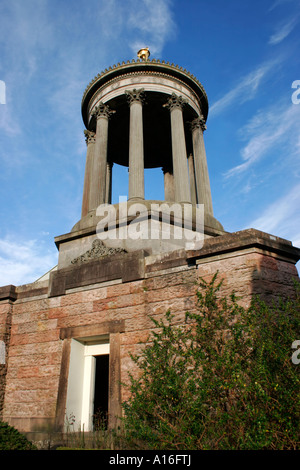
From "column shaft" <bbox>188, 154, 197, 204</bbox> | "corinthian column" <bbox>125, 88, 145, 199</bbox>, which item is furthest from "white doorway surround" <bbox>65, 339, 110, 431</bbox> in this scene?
"column shaft" <bbox>188, 154, 197, 204</bbox>

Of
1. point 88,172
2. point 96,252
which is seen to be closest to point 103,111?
point 88,172

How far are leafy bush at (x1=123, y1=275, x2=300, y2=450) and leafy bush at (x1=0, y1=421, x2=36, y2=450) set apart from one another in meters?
1.89

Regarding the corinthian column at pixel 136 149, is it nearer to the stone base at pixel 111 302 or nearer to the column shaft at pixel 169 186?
the stone base at pixel 111 302

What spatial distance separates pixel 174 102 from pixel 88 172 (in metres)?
5.25

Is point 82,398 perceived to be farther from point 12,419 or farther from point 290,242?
point 290,242

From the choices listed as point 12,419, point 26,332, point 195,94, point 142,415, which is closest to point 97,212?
point 26,332

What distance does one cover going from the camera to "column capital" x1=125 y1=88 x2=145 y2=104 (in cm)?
1644

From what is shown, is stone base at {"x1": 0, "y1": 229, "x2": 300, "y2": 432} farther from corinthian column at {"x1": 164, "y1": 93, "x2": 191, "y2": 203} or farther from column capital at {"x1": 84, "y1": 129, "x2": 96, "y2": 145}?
column capital at {"x1": 84, "y1": 129, "x2": 96, "y2": 145}

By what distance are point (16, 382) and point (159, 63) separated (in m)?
15.2

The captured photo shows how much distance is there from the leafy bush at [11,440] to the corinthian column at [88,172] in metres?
10.3

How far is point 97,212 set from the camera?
1321 cm

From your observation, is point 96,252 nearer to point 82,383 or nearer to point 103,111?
point 82,383

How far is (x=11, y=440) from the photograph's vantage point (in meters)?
6.23
